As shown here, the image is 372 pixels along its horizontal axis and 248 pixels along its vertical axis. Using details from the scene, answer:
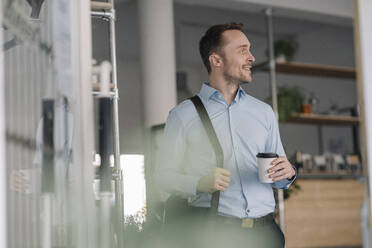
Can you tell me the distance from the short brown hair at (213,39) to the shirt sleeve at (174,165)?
0.30 metres

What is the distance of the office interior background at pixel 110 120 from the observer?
1.54m

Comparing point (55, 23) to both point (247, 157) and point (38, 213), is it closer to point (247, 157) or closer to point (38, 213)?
point (38, 213)

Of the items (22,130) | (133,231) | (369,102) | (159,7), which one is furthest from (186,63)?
(22,130)

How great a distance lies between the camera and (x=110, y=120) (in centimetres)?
148

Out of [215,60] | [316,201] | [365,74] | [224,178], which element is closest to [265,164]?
[224,178]

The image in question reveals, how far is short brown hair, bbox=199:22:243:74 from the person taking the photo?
2348 mm

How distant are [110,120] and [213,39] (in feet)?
3.28

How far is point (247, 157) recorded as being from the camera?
88.2 inches

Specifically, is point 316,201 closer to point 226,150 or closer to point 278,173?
point 226,150

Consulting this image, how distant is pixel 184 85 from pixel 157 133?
460cm

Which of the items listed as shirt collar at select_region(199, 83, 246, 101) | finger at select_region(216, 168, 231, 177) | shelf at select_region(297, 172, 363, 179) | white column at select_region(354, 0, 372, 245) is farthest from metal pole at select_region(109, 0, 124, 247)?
shelf at select_region(297, 172, 363, 179)

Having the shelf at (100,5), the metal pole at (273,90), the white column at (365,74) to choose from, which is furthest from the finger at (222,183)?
the metal pole at (273,90)

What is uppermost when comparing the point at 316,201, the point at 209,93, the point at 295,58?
the point at 295,58

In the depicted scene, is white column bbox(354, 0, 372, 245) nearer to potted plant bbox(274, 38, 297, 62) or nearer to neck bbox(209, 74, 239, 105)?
neck bbox(209, 74, 239, 105)
